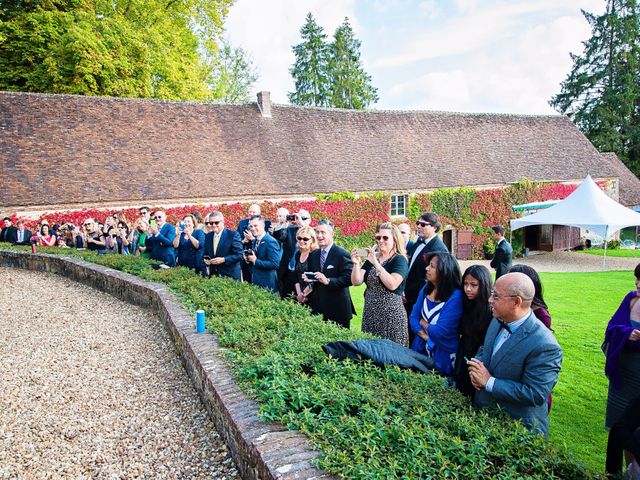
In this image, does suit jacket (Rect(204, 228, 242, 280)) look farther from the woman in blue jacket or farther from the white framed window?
the white framed window

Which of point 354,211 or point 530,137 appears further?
point 530,137

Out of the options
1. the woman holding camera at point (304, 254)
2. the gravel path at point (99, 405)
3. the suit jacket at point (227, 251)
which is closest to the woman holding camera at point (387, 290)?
the woman holding camera at point (304, 254)

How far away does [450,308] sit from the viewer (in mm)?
4590

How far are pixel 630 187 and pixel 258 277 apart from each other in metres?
37.1

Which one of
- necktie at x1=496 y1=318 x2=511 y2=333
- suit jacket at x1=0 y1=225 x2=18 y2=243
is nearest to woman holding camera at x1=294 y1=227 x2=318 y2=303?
necktie at x1=496 y1=318 x2=511 y2=333

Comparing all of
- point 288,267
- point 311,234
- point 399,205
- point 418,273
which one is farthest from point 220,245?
point 399,205

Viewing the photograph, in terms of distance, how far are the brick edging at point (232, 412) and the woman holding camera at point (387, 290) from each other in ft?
6.17

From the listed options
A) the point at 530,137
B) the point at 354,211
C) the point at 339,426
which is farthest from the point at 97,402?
the point at 530,137

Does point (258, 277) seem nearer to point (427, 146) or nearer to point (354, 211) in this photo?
point (354, 211)

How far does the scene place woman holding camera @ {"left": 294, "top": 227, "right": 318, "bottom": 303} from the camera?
261 inches

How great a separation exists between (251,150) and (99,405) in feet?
69.4

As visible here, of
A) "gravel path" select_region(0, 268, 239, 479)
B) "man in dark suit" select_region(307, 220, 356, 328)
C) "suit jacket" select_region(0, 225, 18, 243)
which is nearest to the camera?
"gravel path" select_region(0, 268, 239, 479)

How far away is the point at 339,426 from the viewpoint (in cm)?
320

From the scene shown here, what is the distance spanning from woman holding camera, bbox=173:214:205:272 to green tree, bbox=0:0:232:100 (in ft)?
53.2
